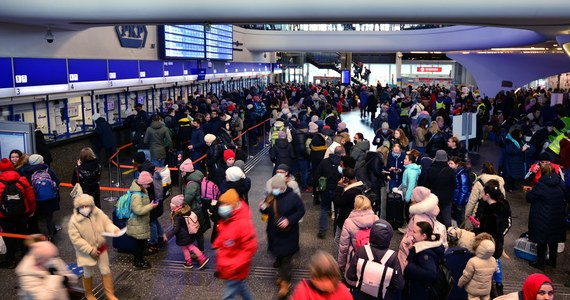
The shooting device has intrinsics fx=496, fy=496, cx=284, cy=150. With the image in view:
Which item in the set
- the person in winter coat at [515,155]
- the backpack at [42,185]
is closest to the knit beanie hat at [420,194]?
the backpack at [42,185]

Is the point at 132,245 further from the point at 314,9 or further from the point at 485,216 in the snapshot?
A: the point at 314,9

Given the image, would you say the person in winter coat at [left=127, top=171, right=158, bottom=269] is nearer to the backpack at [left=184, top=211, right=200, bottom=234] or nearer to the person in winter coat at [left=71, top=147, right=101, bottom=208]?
the backpack at [left=184, top=211, right=200, bottom=234]

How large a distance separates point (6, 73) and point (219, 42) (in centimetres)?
1312

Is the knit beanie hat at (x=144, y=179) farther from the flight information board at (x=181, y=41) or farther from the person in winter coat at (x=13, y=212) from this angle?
the flight information board at (x=181, y=41)

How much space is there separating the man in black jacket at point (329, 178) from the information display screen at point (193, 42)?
24.9 feet

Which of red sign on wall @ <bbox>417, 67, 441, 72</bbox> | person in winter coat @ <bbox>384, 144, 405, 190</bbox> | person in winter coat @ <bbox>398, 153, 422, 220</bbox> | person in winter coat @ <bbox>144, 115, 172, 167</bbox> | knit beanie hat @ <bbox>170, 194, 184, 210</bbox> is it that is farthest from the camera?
red sign on wall @ <bbox>417, 67, 441, 72</bbox>

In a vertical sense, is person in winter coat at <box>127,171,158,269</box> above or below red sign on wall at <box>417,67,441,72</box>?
below

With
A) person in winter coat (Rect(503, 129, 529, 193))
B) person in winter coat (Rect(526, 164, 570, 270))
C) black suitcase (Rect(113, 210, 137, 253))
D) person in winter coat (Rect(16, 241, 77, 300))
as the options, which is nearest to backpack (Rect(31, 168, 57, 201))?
black suitcase (Rect(113, 210, 137, 253))

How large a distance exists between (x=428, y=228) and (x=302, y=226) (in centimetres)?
420

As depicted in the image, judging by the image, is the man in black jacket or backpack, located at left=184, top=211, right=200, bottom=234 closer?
backpack, located at left=184, top=211, right=200, bottom=234

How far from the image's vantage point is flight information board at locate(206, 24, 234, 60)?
66.4 feet

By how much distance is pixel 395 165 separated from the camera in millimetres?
8875

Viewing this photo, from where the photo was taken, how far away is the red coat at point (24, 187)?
21.4 feet

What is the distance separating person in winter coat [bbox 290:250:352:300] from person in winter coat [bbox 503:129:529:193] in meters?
8.37
